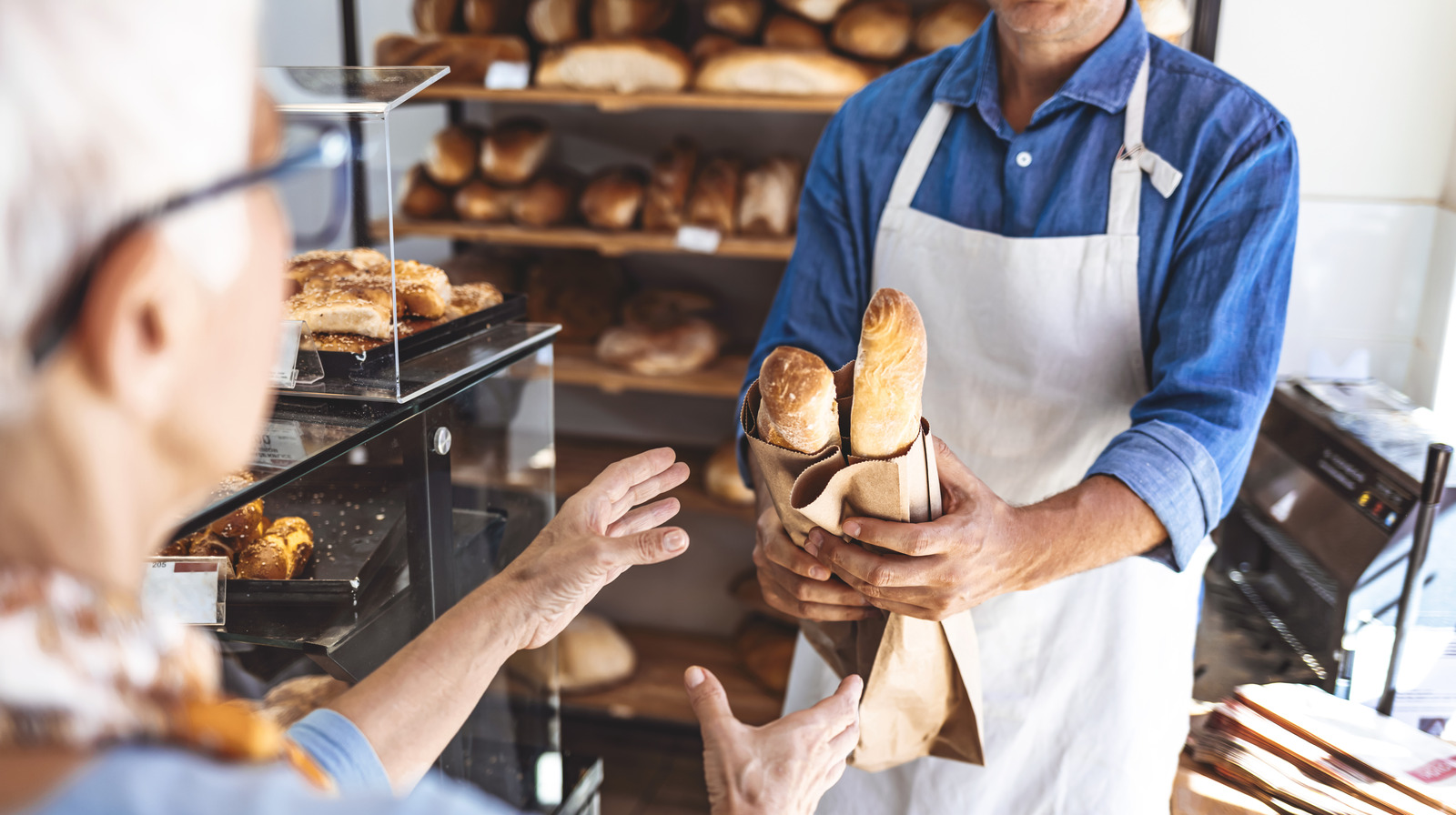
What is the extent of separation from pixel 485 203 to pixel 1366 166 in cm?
227

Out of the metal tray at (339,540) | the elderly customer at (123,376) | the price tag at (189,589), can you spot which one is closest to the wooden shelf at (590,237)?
the metal tray at (339,540)

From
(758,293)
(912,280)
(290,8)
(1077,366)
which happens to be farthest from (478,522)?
(290,8)

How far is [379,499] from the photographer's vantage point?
117cm

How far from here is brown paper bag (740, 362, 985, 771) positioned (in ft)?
3.45

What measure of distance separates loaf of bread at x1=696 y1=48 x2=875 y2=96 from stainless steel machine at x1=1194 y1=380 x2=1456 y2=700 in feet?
4.27

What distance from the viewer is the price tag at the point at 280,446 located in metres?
0.96

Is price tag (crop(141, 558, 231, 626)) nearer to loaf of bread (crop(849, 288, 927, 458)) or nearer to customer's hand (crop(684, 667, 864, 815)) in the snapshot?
customer's hand (crop(684, 667, 864, 815))

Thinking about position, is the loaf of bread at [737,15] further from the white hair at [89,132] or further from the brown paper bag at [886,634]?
the white hair at [89,132]

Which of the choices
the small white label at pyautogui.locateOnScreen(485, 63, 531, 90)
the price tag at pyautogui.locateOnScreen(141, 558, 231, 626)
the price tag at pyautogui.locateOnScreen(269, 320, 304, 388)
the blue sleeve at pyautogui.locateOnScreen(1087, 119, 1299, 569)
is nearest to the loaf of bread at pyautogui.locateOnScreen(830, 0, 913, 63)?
the small white label at pyautogui.locateOnScreen(485, 63, 531, 90)

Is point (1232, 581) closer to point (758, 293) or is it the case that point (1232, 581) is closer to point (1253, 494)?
point (1253, 494)

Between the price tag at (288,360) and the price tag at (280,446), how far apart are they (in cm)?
8

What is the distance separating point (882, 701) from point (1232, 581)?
1367 millimetres

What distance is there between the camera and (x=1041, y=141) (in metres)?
1.48

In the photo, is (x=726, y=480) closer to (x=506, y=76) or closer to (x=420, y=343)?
(x=506, y=76)
